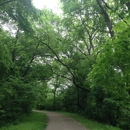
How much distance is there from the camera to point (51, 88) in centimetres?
4638

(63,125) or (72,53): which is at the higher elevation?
(72,53)

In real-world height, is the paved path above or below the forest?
below

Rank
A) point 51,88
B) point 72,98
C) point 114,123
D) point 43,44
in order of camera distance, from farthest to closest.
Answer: point 51,88, point 72,98, point 43,44, point 114,123

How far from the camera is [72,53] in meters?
24.6

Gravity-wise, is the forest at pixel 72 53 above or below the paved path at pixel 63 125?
above

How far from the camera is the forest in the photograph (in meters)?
7.66

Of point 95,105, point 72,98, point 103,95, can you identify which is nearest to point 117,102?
point 103,95

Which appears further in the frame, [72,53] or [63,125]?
[72,53]

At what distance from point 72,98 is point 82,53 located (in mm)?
12385

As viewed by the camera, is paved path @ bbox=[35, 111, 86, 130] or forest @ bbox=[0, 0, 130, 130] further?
paved path @ bbox=[35, 111, 86, 130]

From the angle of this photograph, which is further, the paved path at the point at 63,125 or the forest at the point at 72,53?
the paved path at the point at 63,125

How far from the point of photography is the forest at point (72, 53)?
7660mm

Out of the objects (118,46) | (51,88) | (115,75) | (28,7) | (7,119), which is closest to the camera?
(118,46)

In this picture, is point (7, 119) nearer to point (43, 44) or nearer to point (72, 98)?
point (43, 44)
